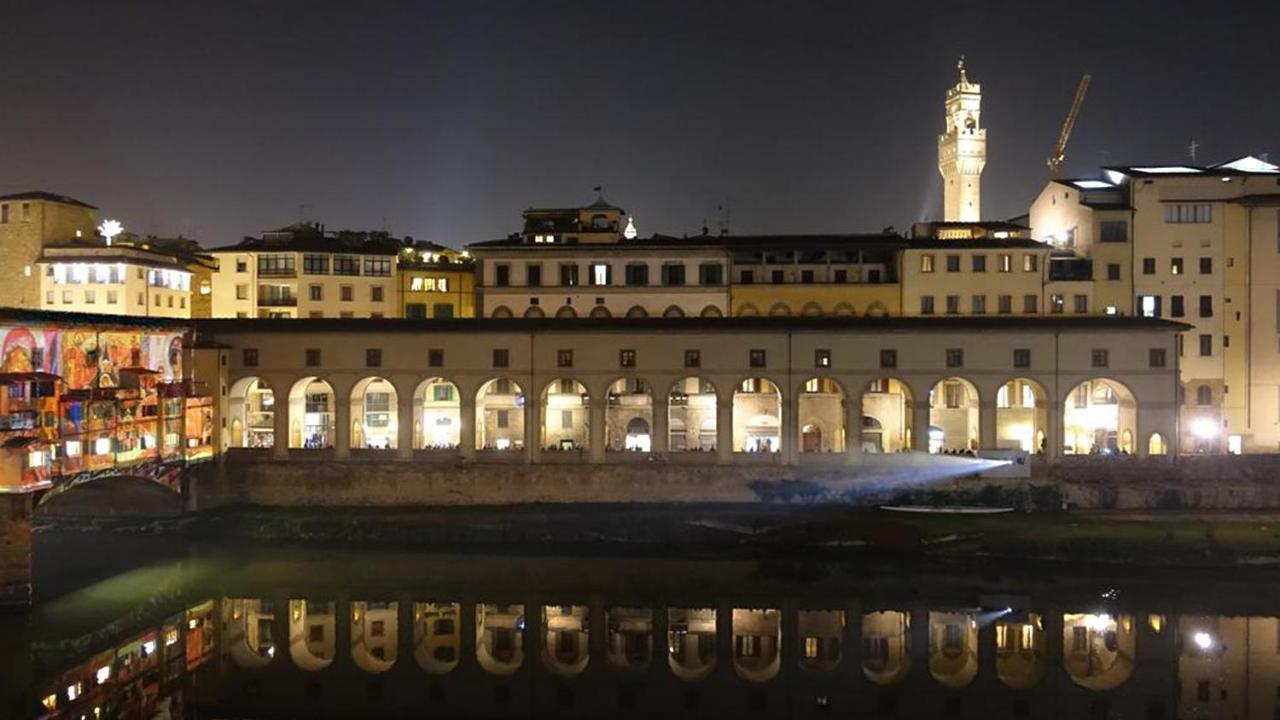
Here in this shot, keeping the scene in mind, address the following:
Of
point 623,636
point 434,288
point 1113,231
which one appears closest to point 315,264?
point 434,288

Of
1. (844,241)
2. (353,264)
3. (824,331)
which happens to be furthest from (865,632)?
(353,264)

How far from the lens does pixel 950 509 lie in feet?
136

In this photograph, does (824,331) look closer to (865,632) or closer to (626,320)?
(626,320)

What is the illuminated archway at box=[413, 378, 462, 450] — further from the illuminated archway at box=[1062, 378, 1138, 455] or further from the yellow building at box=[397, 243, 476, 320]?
the illuminated archway at box=[1062, 378, 1138, 455]

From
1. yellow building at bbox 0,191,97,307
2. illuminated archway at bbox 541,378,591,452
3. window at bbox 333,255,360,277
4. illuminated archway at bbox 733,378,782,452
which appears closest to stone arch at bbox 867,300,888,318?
illuminated archway at bbox 733,378,782,452

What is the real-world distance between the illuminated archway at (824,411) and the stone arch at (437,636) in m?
21.2

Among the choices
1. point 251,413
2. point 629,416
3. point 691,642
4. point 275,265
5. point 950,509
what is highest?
point 275,265

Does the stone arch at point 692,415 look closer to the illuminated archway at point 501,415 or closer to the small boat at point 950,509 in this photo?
the illuminated archway at point 501,415

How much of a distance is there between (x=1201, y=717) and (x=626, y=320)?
1056 inches

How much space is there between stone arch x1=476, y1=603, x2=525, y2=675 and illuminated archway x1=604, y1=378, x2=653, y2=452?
56.6 feet

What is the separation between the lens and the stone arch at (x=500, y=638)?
96.3 feet

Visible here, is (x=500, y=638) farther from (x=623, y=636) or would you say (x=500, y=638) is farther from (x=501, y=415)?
(x=501, y=415)

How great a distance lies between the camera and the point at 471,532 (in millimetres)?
40938

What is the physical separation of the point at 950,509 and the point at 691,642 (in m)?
14.9
